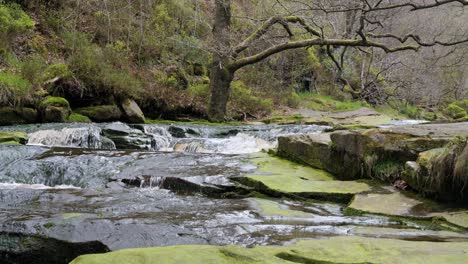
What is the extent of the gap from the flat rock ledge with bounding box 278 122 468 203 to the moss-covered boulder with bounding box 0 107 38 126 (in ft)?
22.8

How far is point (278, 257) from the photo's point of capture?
2.36 meters

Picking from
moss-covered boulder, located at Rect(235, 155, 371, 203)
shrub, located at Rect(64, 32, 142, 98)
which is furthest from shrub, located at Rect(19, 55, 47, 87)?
moss-covered boulder, located at Rect(235, 155, 371, 203)

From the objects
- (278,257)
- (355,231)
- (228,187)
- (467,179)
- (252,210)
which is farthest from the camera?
(228,187)

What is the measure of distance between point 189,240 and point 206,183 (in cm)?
223

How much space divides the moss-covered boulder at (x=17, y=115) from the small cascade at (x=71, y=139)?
181 centimetres

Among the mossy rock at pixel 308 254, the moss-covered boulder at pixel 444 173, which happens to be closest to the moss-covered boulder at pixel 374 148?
the moss-covered boulder at pixel 444 173

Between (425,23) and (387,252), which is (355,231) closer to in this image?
(387,252)

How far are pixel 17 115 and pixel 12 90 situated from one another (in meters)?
0.64

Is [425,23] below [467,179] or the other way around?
the other way around

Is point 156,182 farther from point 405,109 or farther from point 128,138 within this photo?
point 405,109

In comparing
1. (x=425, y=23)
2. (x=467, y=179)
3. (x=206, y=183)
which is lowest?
(x=206, y=183)

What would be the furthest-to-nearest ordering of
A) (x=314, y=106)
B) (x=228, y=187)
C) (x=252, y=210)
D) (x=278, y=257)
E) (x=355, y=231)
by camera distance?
(x=314, y=106) < (x=228, y=187) < (x=252, y=210) < (x=355, y=231) < (x=278, y=257)

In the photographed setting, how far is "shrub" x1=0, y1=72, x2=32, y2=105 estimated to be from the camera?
1030 centimetres

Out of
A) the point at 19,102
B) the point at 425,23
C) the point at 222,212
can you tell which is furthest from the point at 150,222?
the point at 425,23
